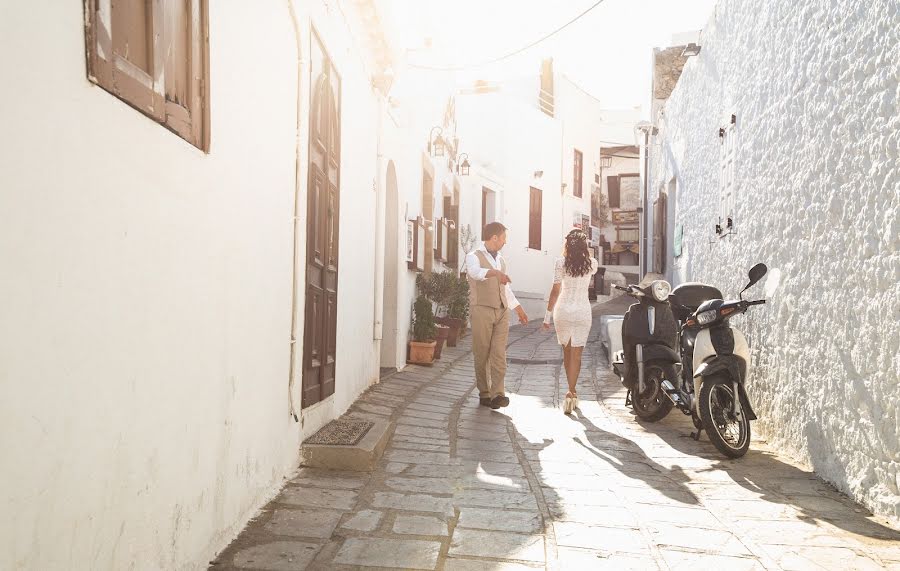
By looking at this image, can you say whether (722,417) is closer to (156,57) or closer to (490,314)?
(490,314)

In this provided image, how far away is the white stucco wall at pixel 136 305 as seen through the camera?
1.74 metres

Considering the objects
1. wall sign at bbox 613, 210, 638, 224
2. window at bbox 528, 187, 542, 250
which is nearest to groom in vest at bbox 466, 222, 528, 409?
window at bbox 528, 187, 542, 250

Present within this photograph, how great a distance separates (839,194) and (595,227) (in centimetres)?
2670

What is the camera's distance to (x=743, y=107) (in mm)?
7059

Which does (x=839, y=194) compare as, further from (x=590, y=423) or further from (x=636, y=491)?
(x=590, y=423)

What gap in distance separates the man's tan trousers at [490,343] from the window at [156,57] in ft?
15.2

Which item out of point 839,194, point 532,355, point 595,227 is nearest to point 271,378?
point 839,194

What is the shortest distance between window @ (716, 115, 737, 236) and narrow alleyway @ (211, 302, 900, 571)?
7.36 ft

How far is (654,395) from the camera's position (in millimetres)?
6730

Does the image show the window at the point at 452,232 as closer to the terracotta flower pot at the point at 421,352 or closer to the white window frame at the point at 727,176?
the terracotta flower pot at the point at 421,352

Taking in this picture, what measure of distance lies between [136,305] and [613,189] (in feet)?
110

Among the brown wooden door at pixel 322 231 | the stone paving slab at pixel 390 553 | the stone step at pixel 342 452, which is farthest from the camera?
the brown wooden door at pixel 322 231

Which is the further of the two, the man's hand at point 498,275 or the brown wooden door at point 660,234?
the brown wooden door at point 660,234

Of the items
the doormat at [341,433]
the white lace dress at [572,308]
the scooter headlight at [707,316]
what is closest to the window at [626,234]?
the white lace dress at [572,308]
